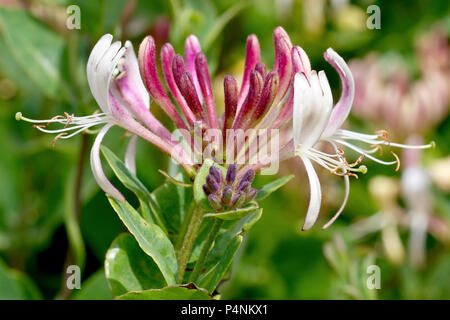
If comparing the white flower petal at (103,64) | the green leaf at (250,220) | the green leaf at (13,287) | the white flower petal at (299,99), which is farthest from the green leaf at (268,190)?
the green leaf at (13,287)

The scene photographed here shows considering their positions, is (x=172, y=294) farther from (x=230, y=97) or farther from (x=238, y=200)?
(x=230, y=97)

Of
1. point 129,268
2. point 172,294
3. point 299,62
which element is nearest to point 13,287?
point 129,268

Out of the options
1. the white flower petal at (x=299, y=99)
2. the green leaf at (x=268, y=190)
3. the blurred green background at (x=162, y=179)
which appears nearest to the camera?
the white flower petal at (x=299, y=99)

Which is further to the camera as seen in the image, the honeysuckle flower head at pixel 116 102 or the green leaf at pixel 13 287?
the green leaf at pixel 13 287

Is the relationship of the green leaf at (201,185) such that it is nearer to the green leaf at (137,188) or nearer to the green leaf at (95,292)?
the green leaf at (137,188)

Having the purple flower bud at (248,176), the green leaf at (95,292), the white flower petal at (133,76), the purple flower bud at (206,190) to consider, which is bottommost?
the green leaf at (95,292)

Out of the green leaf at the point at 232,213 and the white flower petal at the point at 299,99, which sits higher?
the white flower petal at the point at 299,99
